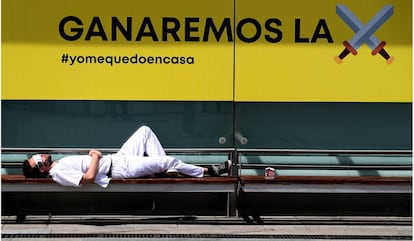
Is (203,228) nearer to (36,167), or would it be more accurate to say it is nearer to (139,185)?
(139,185)

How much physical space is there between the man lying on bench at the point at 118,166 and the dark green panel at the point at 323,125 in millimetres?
618

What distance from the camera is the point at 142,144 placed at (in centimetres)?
652

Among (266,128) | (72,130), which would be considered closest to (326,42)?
(266,128)

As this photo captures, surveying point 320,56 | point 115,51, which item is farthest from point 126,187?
point 320,56

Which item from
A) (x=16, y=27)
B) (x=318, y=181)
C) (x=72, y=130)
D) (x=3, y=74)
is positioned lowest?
(x=318, y=181)

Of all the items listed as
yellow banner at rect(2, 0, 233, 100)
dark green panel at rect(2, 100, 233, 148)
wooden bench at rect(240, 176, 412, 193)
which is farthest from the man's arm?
wooden bench at rect(240, 176, 412, 193)

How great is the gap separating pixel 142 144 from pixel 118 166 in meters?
0.39

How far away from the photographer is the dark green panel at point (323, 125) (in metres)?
6.83

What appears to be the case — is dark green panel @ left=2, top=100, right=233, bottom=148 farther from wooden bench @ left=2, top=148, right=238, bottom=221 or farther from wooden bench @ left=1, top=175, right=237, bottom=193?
wooden bench @ left=1, top=175, right=237, bottom=193

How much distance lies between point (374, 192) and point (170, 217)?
2.04 metres

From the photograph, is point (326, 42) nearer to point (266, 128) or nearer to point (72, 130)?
point (266, 128)

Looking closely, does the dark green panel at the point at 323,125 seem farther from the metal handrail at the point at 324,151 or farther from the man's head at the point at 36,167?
the man's head at the point at 36,167

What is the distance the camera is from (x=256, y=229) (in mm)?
6090

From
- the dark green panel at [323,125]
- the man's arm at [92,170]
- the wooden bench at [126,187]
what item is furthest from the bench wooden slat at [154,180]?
the dark green panel at [323,125]
